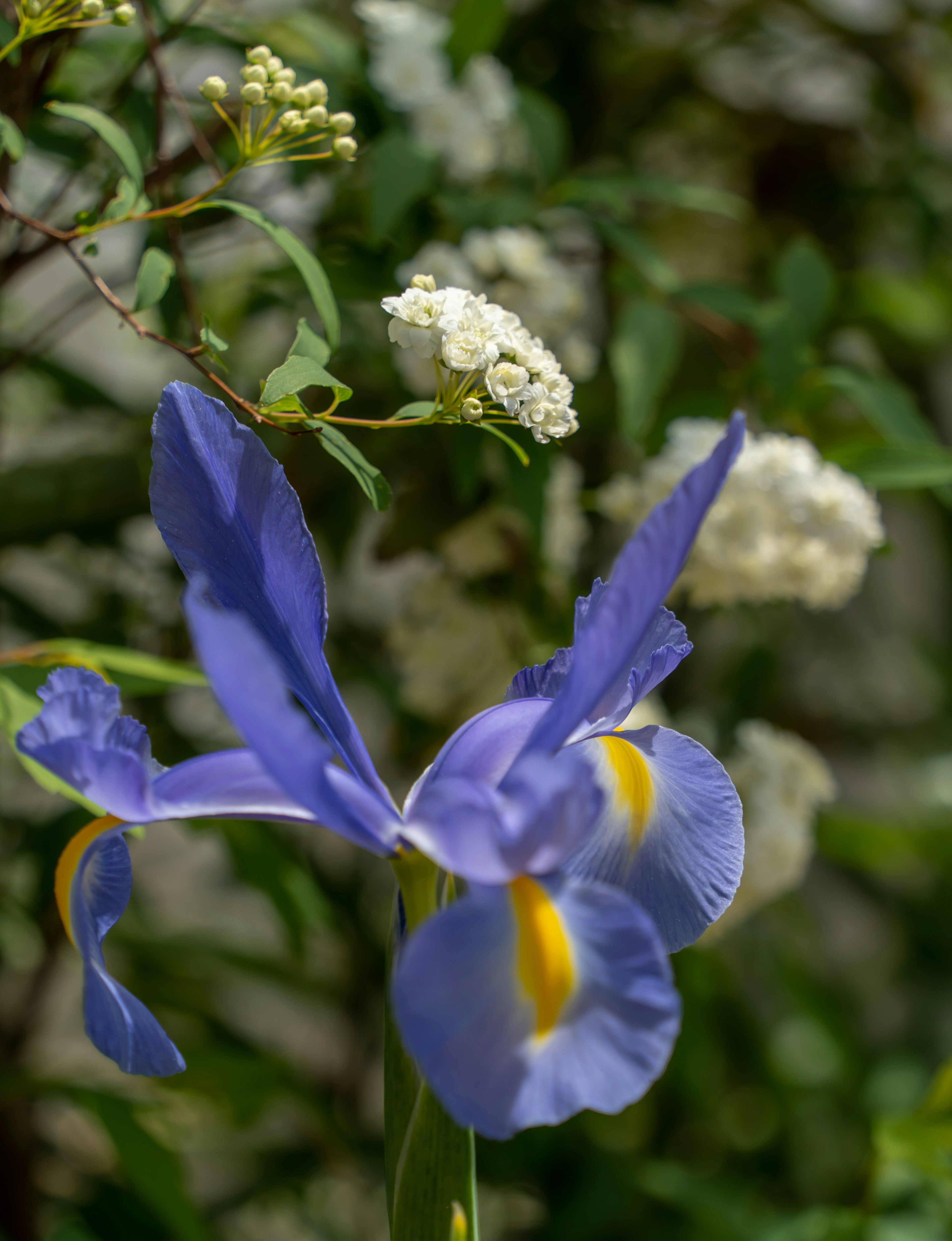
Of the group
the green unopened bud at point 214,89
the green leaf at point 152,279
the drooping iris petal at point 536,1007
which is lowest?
the drooping iris petal at point 536,1007

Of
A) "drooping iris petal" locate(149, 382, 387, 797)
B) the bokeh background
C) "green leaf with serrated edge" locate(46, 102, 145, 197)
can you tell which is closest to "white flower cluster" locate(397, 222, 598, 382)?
the bokeh background

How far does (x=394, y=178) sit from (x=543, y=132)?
18 centimetres

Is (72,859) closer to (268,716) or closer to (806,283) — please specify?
(268,716)

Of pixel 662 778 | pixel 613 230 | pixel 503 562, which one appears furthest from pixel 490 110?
pixel 662 778

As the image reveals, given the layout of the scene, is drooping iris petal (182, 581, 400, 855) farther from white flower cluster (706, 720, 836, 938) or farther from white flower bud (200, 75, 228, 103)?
white flower cluster (706, 720, 836, 938)

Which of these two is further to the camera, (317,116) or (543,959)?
(317,116)

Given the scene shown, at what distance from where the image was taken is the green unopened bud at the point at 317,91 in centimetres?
45

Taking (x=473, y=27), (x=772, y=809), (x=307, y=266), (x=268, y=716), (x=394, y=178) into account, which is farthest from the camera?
(x=772, y=809)

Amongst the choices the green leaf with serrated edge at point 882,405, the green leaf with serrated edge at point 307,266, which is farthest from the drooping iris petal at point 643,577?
the green leaf with serrated edge at point 882,405

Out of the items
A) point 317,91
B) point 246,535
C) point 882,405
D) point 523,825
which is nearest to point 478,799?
point 523,825

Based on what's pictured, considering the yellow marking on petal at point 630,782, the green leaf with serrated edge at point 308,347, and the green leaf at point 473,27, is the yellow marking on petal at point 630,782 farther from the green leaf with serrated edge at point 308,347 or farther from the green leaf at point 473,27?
the green leaf at point 473,27

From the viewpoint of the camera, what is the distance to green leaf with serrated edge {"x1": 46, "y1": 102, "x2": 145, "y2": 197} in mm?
449

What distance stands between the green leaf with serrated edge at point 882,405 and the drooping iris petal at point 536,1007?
528 millimetres

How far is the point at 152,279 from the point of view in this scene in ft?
1.51
